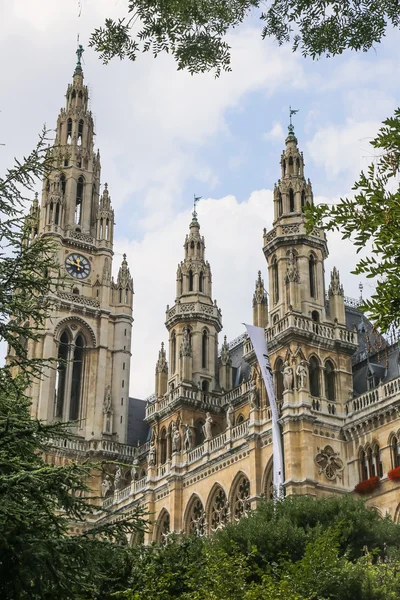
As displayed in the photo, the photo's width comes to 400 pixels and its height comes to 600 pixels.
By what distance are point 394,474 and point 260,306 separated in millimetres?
13888

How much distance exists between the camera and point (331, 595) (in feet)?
81.9

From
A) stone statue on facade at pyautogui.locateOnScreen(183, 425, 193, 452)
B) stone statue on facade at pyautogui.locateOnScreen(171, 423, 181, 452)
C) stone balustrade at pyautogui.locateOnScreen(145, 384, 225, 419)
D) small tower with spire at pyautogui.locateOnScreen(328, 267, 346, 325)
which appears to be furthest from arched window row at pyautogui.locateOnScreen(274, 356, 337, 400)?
stone balustrade at pyautogui.locateOnScreen(145, 384, 225, 419)

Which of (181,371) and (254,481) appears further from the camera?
(181,371)

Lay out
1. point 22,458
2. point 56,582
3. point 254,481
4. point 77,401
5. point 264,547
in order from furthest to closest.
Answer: point 77,401
point 254,481
point 264,547
point 22,458
point 56,582

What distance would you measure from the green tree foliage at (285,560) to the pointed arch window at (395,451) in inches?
230

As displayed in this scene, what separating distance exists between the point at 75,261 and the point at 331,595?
156 ft

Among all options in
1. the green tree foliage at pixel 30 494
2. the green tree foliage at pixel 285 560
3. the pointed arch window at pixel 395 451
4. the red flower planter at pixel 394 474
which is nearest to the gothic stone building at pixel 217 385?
the pointed arch window at pixel 395 451

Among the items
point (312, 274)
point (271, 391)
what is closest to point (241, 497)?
point (271, 391)

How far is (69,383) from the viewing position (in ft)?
214

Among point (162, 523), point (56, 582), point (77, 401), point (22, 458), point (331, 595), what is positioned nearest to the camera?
point (56, 582)

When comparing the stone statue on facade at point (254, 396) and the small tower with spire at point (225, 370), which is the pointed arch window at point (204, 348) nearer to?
the small tower with spire at point (225, 370)

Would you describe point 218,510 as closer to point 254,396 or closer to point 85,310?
point 254,396

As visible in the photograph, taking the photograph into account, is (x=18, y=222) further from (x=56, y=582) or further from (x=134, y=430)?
(x=134, y=430)

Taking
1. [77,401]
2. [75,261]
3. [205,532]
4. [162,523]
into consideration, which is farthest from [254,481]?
[75,261]
